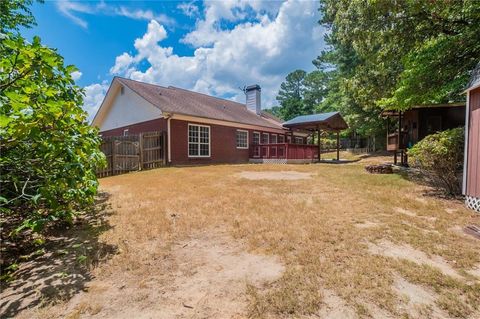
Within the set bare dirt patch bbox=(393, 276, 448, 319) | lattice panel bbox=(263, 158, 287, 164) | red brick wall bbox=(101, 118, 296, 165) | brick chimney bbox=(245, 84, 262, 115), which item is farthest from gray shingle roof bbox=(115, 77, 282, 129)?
bare dirt patch bbox=(393, 276, 448, 319)

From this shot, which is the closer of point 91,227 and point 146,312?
point 146,312

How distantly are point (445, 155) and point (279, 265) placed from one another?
17.5 feet

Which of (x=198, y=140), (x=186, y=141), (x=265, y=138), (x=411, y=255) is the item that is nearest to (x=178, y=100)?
(x=198, y=140)

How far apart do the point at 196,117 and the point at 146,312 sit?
40.2 ft

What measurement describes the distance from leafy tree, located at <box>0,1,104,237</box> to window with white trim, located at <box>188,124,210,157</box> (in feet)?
34.6

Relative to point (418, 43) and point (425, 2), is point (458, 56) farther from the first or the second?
point (425, 2)

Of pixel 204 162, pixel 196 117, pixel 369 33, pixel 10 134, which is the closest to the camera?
pixel 10 134

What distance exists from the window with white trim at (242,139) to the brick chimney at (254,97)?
18.2 ft

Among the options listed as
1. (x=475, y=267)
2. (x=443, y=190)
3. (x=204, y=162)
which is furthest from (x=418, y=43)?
(x=204, y=162)

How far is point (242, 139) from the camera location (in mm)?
17078

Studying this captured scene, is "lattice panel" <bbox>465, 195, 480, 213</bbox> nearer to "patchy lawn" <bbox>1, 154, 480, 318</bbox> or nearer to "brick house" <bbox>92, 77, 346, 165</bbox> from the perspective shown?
"patchy lawn" <bbox>1, 154, 480, 318</bbox>

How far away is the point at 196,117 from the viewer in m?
13.5

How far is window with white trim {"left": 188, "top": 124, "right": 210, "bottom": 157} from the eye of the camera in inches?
542

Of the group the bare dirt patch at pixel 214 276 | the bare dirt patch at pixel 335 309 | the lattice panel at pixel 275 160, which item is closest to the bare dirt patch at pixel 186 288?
the bare dirt patch at pixel 214 276
